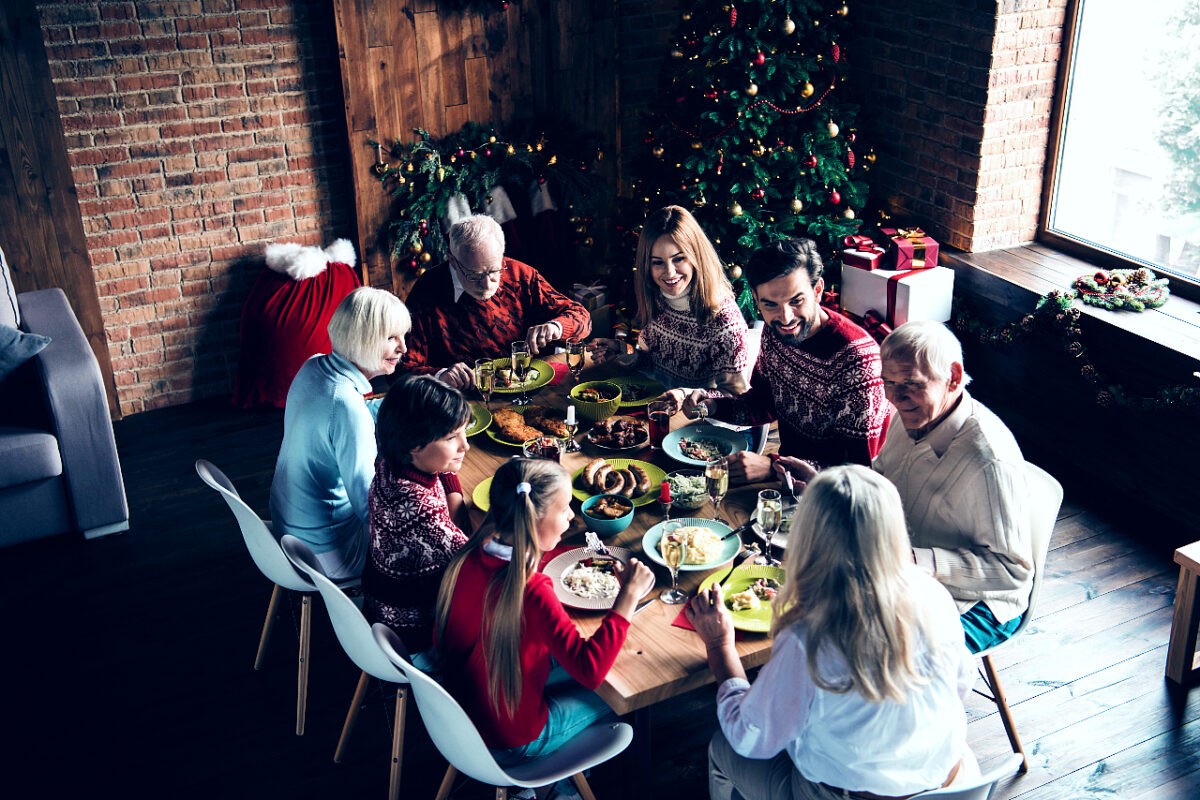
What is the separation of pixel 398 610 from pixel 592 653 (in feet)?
2.37

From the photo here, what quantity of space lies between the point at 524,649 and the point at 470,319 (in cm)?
198

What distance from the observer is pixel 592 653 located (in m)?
2.35

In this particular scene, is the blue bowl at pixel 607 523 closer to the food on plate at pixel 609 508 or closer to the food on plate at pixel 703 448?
the food on plate at pixel 609 508

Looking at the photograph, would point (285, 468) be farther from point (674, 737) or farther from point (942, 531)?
point (942, 531)

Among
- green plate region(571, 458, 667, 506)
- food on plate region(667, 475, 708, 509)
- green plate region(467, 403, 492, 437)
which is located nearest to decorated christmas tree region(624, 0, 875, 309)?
green plate region(467, 403, 492, 437)

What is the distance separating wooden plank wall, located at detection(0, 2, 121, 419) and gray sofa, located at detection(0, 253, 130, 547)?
2.28 ft

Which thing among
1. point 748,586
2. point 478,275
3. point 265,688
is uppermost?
point 478,275

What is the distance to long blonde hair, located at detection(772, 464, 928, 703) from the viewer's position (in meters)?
2.04

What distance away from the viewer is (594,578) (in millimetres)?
2682

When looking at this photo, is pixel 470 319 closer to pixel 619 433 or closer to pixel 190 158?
pixel 619 433

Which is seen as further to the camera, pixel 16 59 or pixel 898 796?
pixel 16 59

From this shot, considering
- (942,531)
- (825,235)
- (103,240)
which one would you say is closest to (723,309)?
(942,531)

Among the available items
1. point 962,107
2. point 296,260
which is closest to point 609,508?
point 296,260

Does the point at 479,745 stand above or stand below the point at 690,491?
below
